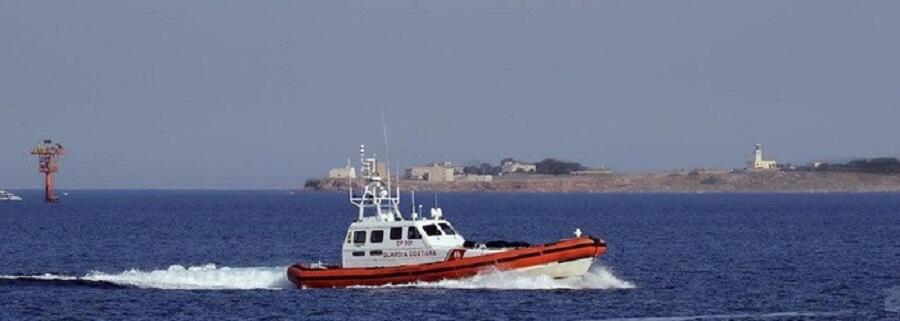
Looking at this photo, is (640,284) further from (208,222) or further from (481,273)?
(208,222)

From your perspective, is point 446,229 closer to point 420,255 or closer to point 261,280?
point 420,255

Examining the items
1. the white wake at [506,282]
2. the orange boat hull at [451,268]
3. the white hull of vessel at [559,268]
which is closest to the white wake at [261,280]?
the white wake at [506,282]

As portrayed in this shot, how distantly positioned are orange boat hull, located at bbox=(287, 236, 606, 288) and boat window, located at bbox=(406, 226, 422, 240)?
36.2 inches

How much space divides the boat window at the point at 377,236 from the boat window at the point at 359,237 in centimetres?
26

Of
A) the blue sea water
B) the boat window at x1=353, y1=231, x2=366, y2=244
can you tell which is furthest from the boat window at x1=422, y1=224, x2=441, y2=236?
the boat window at x1=353, y1=231, x2=366, y2=244

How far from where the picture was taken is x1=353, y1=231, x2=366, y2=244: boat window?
57.2 meters

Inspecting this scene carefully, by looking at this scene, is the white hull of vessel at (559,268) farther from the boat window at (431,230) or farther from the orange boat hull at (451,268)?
the boat window at (431,230)

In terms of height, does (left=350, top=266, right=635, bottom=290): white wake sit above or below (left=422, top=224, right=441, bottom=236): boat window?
below

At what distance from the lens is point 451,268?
55.8m

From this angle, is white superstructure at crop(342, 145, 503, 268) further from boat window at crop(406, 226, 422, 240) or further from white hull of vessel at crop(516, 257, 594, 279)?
white hull of vessel at crop(516, 257, 594, 279)

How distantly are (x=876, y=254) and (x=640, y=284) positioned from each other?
26149mm

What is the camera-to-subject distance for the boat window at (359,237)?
57219mm

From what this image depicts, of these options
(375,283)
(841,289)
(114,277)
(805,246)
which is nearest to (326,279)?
(375,283)

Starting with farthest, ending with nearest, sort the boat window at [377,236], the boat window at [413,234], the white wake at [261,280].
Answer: the boat window at [377,236], the boat window at [413,234], the white wake at [261,280]
